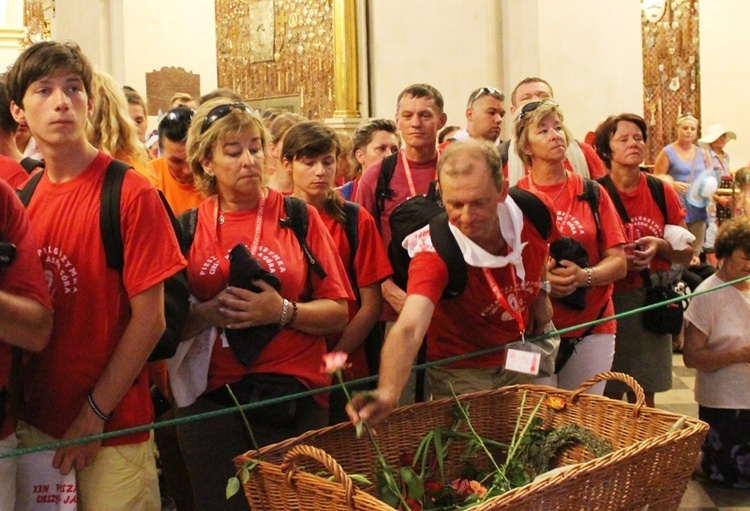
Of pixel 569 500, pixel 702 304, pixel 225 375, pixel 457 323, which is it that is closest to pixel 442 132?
pixel 702 304

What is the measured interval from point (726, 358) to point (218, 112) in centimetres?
315

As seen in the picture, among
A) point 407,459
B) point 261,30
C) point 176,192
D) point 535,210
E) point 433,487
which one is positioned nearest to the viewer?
point 433,487

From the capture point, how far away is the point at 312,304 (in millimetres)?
3457

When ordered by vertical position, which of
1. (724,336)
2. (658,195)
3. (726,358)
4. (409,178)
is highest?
(409,178)

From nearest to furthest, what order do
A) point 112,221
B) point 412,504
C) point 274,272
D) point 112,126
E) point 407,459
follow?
point 112,221 < point 412,504 < point 407,459 < point 274,272 < point 112,126

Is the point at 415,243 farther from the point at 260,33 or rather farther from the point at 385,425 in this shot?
the point at 260,33

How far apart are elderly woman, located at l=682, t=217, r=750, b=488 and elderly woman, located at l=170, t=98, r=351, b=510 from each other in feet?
8.78

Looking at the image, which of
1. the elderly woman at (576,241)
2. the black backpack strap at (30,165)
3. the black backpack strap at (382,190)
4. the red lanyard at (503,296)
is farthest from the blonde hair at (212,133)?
the elderly woman at (576,241)

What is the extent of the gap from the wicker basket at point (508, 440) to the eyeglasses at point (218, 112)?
114cm

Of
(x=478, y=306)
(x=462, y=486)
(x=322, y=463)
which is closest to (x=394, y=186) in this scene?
(x=478, y=306)

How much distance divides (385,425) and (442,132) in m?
5.34

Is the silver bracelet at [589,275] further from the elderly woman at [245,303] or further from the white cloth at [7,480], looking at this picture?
the white cloth at [7,480]

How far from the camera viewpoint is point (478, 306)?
374 cm

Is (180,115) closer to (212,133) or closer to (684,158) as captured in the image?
(212,133)
